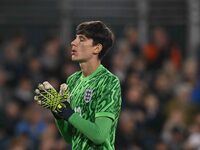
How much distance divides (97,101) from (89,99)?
0.25 ft

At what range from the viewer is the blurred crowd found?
12898 millimetres

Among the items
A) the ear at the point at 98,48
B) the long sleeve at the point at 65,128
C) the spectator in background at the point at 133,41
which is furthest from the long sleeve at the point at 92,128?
the spectator in background at the point at 133,41

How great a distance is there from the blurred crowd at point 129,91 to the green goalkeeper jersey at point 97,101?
5.47m

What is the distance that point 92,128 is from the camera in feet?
21.1

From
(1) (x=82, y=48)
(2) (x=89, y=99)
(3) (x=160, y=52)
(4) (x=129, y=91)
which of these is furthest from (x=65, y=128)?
(3) (x=160, y=52)

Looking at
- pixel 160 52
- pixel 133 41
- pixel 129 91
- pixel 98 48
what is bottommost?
pixel 129 91

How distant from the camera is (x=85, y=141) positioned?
6676 mm

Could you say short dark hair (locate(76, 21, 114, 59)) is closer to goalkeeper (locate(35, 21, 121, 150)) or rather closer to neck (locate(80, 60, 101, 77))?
goalkeeper (locate(35, 21, 121, 150))

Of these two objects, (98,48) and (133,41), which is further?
(133,41)

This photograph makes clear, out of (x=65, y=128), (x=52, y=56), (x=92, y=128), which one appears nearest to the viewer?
(x=92, y=128)

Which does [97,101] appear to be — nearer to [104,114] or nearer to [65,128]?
[104,114]

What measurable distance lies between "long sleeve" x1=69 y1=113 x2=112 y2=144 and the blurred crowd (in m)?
5.77

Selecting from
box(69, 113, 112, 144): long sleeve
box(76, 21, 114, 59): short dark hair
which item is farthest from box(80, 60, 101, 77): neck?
box(69, 113, 112, 144): long sleeve

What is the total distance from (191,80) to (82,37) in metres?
8.31
